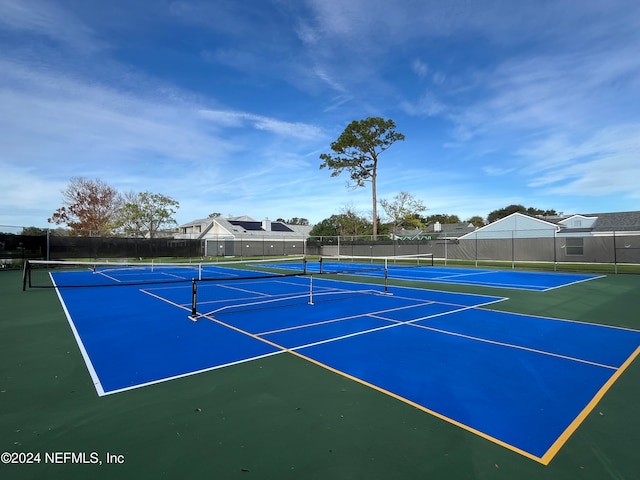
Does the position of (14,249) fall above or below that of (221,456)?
above

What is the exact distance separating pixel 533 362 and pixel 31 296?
14270mm

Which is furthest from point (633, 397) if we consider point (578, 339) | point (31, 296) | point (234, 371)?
point (31, 296)

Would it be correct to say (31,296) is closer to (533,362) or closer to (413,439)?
(413,439)

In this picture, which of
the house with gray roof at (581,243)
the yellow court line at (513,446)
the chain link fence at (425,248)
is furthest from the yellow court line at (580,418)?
the chain link fence at (425,248)

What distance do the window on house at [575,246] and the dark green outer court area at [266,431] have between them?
26.3 m

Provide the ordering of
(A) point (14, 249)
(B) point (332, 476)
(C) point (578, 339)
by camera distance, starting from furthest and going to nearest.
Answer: (A) point (14, 249) → (C) point (578, 339) → (B) point (332, 476)

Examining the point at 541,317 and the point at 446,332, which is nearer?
the point at 446,332

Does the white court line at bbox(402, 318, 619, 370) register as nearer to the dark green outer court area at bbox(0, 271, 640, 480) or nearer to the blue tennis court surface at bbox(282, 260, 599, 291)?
the dark green outer court area at bbox(0, 271, 640, 480)

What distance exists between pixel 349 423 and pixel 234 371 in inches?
78.9

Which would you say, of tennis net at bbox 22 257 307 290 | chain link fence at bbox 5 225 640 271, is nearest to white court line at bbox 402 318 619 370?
tennis net at bbox 22 257 307 290

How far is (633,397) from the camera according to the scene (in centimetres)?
388

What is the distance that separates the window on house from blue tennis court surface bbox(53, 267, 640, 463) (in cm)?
2247

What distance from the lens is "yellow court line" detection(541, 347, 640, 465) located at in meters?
2.79

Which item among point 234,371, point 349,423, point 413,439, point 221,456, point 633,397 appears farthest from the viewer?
point 234,371
